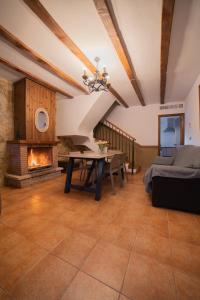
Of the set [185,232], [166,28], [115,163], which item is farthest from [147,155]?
[166,28]

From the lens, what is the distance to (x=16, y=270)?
117 cm

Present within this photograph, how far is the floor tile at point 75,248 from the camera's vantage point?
1.30 metres

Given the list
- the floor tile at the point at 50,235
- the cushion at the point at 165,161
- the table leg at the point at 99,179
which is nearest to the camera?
the floor tile at the point at 50,235

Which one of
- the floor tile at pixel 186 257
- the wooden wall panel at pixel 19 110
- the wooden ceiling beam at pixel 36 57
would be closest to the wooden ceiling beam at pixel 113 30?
the wooden ceiling beam at pixel 36 57

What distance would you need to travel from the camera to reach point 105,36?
219cm

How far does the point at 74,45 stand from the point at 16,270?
3.02 m

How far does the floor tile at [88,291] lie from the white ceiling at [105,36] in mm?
2807

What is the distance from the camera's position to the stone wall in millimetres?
3499

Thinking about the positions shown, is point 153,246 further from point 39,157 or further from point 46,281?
point 39,157

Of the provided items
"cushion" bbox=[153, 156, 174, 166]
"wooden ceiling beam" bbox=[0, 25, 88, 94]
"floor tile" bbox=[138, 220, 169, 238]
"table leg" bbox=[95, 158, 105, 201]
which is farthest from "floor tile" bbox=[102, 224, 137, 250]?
"wooden ceiling beam" bbox=[0, 25, 88, 94]

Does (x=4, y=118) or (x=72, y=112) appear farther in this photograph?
(x=72, y=112)

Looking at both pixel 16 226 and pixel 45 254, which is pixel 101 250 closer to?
pixel 45 254

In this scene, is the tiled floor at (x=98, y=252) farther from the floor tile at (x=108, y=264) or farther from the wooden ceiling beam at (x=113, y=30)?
the wooden ceiling beam at (x=113, y=30)

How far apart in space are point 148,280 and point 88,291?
47 centimetres
